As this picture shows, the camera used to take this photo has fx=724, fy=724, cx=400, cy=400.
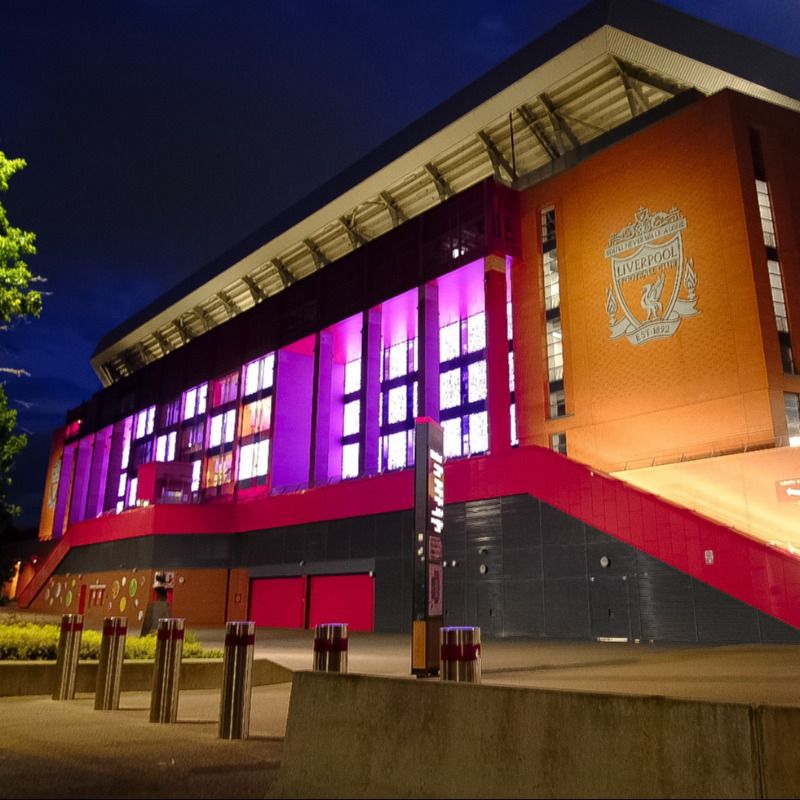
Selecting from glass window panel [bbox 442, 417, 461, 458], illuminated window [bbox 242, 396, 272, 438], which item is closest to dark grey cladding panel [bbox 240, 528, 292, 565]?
glass window panel [bbox 442, 417, 461, 458]

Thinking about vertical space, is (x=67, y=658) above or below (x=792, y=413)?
below

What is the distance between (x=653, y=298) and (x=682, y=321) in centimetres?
166

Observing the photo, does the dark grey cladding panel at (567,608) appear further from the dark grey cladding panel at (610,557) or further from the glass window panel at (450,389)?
the glass window panel at (450,389)

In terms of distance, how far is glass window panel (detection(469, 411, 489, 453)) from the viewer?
38375 millimetres

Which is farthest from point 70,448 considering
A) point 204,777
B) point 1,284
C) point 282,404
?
point 204,777

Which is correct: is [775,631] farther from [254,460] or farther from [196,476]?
[196,476]

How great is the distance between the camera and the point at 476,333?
136 feet

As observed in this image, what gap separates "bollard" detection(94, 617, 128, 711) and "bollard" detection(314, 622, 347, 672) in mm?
2842

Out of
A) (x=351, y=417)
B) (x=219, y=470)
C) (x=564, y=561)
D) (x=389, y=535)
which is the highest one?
(x=351, y=417)

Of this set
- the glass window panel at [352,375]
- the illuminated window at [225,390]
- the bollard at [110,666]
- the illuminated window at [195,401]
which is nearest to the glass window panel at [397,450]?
the glass window panel at [352,375]

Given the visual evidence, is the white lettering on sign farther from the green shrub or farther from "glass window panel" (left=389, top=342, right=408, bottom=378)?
"glass window panel" (left=389, top=342, right=408, bottom=378)

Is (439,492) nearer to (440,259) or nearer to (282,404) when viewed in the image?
(440,259)

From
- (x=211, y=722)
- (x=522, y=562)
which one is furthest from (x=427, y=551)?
(x=522, y=562)

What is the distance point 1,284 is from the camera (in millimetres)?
16172
